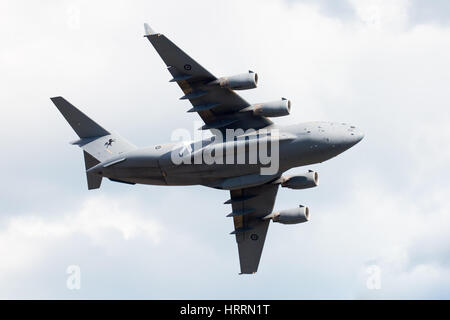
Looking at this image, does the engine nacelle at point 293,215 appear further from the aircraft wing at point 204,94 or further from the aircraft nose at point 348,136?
the aircraft nose at point 348,136

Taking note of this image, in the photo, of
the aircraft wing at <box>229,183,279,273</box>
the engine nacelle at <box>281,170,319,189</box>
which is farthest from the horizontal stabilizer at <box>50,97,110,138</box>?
Result: the engine nacelle at <box>281,170,319,189</box>

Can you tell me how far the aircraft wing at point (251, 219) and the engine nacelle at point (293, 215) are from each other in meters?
0.85

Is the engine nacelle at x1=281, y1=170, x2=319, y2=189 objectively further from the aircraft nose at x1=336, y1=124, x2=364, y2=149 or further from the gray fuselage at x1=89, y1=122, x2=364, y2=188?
the aircraft nose at x1=336, y1=124, x2=364, y2=149

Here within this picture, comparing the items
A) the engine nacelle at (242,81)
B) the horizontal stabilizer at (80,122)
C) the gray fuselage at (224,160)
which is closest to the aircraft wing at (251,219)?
the gray fuselage at (224,160)

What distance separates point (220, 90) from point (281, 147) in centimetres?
436

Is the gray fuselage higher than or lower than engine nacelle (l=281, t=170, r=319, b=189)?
higher

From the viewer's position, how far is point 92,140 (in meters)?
61.3

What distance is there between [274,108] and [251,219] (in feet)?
30.3

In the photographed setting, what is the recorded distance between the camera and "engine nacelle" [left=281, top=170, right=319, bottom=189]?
60594 mm

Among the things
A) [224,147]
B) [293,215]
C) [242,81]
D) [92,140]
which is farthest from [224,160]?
[92,140]

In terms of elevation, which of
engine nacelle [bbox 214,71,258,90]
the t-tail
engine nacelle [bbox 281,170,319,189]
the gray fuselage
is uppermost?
engine nacelle [bbox 214,71,258,90]

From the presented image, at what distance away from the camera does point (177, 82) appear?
56969 millimetres

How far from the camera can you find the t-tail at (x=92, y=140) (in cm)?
6066

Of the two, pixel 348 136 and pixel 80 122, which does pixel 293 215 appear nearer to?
pixel 348 136
